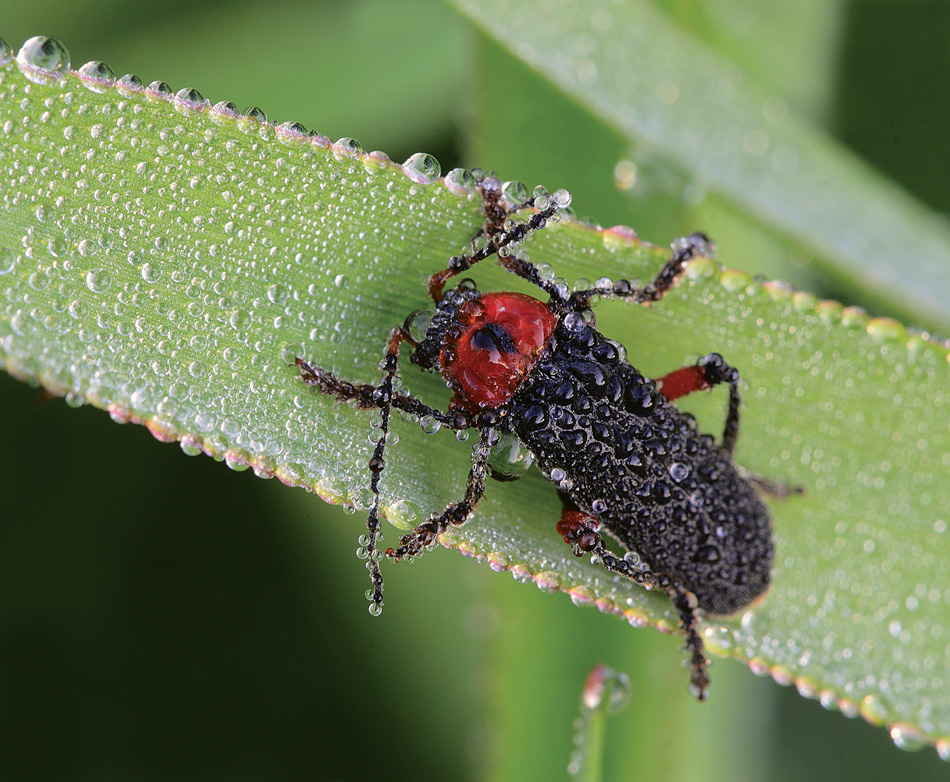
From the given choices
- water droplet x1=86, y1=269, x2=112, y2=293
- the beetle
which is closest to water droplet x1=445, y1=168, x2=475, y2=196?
the beetle

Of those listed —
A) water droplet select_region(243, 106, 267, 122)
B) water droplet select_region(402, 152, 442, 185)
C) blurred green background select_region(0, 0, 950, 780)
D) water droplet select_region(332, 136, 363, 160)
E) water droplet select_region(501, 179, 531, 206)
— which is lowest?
blurred green background select_region(0, 0, 950, 780)

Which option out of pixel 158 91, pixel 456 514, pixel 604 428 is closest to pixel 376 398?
pixel 456 514

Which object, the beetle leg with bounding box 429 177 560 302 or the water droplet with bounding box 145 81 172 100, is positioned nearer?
the water droplet with bounding box 145 81 172 100

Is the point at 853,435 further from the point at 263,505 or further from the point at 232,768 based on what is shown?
the point at 232,768

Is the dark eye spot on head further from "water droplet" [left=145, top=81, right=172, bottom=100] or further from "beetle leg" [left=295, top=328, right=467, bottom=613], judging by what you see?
"water droplet" [left=145, top=81, right=172, bottom=100]

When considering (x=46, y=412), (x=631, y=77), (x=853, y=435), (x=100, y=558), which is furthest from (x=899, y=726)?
(x=46, y=412)

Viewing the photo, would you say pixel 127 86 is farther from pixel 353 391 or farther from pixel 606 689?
pixel 606 689
